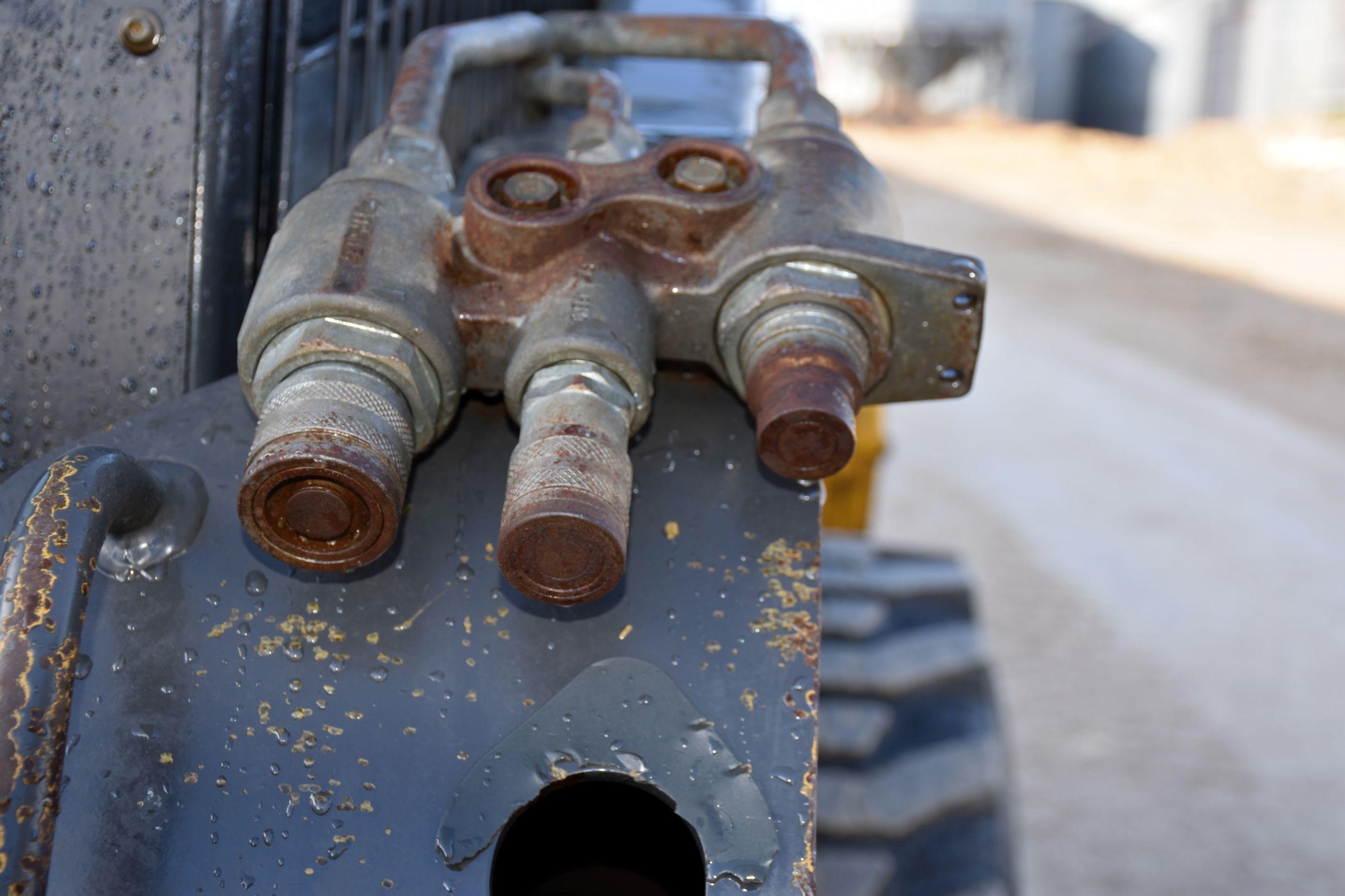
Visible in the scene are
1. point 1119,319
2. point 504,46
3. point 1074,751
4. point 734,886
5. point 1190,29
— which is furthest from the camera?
point 1190,29

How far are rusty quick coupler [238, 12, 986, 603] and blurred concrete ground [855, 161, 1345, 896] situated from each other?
184 cm

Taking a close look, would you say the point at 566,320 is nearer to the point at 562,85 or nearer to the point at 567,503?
the point at 567,503

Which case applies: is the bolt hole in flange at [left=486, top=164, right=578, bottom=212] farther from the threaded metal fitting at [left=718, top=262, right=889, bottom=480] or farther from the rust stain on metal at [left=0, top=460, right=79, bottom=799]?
the rust stain on metal at [left=0, top=460, right=79, bottom=799]

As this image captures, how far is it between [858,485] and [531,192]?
167 cm

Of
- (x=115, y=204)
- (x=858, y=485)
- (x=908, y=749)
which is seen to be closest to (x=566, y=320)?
(x=115, y=204)

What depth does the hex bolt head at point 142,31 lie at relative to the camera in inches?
33.4

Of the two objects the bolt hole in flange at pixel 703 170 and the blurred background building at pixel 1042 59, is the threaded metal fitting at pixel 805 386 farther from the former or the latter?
the blurred background building at pixel 1042 59

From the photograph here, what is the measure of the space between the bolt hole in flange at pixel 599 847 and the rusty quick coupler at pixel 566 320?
0.44 feet

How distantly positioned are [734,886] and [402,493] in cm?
26

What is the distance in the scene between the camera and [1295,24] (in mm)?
10602

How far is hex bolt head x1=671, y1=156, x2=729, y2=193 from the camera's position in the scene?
798 mm

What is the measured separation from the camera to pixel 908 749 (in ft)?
5.22

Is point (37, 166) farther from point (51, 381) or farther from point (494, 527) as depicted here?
point (494, 527)

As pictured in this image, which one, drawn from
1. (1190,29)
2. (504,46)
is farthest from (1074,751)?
(1190,29)
